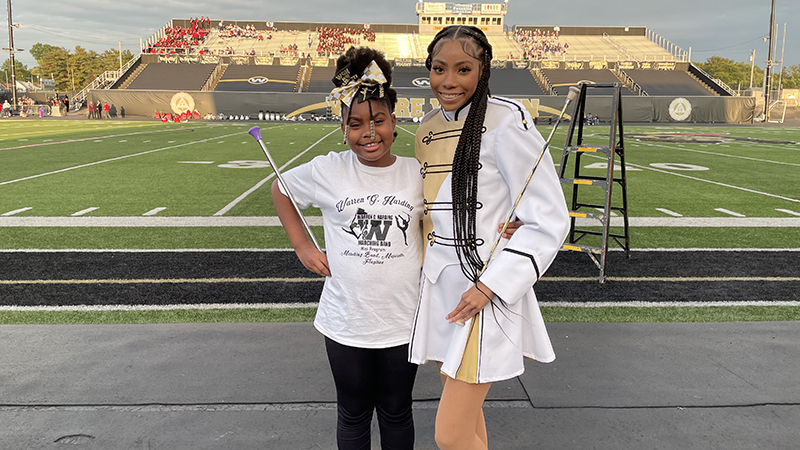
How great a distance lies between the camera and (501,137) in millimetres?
1935

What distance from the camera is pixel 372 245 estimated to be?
2.14m

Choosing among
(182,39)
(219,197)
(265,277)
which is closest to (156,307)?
(265,277)

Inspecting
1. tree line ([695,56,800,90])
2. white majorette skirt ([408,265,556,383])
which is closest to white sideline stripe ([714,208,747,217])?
white majorette skirt ([408,265,556,383])

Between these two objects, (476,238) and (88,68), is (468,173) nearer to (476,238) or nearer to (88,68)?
(476,238)

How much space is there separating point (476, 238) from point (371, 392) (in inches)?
29.7

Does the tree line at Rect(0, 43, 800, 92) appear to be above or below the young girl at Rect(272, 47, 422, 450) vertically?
above

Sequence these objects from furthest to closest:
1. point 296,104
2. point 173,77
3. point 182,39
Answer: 1. point 182,39
2. point 173,77
3. point 296,104

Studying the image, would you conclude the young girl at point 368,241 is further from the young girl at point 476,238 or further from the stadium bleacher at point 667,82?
the stadium bleacher at point 667,82

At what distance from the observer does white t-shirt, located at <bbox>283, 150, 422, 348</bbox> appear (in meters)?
2.13

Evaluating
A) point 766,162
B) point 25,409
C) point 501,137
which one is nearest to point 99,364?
point 25,409

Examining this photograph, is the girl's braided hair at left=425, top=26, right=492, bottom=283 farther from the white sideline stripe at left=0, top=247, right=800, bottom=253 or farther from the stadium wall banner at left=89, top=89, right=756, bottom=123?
the stadium wall banner at left=89, top=89, right=756, bottom=123

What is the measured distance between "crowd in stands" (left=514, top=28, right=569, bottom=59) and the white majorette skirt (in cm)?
6327

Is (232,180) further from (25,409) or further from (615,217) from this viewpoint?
(25,409)

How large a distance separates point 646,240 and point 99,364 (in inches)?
232
